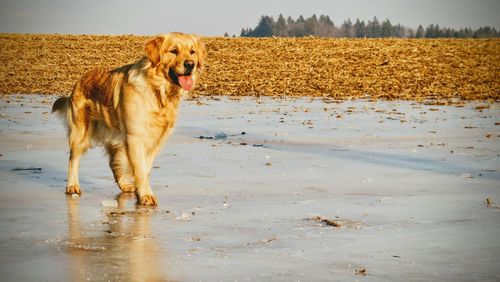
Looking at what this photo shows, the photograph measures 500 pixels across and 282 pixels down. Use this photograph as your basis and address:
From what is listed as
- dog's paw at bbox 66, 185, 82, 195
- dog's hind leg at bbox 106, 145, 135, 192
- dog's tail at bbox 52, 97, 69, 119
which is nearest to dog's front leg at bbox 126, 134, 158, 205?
dog's hind leg at bbox 106, 145, 135, 192

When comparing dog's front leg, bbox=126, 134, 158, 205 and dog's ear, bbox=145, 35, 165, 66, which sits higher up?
dog's ear, bbox=145, 35, 165, 66

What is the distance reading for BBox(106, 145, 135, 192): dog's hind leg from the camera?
8.56m

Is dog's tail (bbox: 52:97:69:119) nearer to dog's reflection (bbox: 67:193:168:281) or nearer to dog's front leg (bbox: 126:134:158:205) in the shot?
dog's front leg (bbox: 126:134:158:205)

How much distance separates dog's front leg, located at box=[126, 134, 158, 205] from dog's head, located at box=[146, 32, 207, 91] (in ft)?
2.33

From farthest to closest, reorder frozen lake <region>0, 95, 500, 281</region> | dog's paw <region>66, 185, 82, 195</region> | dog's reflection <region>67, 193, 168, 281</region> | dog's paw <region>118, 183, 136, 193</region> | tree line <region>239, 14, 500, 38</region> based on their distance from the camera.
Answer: tree line <region>239, 14, 500, 38</region> → dog's paw <region>118, 183, 136, 193</region> → dog's paw <region>66, 185, 82, 195</region> → frozen lake <region>0, 95, 500, 281</region> → dog's reflection <region>67, 193, 168, 281</region>

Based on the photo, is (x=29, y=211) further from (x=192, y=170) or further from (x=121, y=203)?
(x=192, y=170)

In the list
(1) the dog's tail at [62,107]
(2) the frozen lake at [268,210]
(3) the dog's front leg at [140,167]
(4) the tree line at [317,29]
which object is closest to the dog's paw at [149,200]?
(3) the dog's front leg at [140,167]

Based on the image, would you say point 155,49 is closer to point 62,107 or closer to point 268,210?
point 62,107

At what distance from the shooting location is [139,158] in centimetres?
809

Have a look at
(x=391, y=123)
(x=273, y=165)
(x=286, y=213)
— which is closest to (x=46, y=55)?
(x=391, y=123)

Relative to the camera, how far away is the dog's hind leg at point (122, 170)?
28.1 feet

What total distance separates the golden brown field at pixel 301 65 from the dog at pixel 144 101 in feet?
49.4

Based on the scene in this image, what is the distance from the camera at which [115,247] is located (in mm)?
5699

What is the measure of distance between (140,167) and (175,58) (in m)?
1.15
